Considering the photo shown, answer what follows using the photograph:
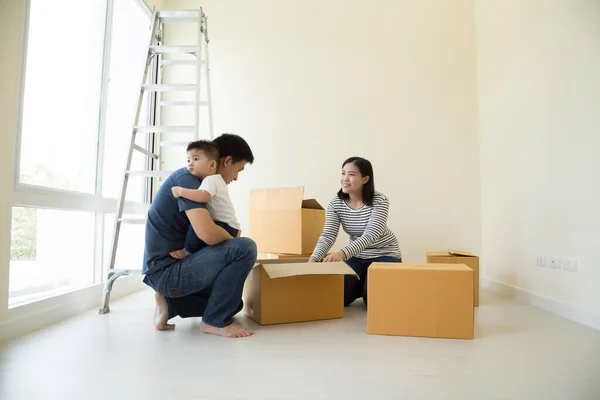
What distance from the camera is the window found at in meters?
1.91

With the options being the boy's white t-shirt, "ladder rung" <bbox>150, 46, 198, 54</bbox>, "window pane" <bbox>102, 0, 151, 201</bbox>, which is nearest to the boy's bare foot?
the boy's white t-shirt

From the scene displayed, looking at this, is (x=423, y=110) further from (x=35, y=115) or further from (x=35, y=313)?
(x=35, y=313)

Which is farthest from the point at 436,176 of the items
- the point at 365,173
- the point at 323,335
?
the point at 323,335

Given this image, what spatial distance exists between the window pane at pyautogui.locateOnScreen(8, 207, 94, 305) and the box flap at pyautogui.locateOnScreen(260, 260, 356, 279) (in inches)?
42.5

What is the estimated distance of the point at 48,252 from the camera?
6.93 feet

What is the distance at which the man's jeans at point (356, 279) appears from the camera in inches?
94.5

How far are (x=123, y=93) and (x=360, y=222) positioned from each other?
1.92m

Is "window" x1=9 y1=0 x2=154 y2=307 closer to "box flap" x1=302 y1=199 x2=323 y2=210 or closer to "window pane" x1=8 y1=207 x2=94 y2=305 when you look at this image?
"window pane" x1=8 y1=207 x2=94 y2=305

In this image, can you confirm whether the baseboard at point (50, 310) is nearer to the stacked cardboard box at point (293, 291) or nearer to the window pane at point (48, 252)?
the window pane at point (48, 252)

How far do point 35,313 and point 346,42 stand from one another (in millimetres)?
2895

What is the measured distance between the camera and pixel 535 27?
2426 mm

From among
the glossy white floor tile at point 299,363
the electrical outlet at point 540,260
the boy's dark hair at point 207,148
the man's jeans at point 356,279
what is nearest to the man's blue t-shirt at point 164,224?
the boy's dark hair at point 207,148

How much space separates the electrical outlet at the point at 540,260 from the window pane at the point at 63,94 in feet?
8.60

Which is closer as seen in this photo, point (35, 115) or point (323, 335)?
point (323, 335)
